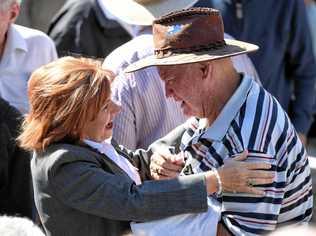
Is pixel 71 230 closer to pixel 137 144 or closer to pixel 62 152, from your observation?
pixel 62 152

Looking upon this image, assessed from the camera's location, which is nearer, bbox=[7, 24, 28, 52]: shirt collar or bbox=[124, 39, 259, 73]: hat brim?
bbox=[124, 39, 259, 73]: hat brim

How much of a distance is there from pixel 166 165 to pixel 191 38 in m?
0.42

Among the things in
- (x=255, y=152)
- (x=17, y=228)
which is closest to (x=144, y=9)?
(x=255, y=152)

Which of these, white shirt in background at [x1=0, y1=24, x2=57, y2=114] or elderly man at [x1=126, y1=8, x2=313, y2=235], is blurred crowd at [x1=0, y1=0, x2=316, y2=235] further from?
elderly man at [x1=126, y1=8, x2=313, y2=235]

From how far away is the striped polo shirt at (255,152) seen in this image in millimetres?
2314

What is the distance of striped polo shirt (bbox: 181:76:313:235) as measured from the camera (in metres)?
2.31

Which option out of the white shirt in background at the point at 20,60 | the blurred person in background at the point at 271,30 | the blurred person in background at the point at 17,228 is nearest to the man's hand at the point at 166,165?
the blurred person in background at the point at 17,228

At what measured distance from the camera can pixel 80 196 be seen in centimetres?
225

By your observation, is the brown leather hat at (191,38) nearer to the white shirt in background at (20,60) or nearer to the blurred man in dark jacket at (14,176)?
the blurred man in dark jacket at (14,176)

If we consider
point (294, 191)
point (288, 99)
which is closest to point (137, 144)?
point (294, 191)

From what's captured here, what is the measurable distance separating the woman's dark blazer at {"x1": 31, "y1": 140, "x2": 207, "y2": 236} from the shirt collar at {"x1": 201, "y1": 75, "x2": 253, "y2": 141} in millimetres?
146

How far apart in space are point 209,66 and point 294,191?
473 millimetres

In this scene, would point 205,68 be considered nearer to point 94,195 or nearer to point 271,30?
point 94,195

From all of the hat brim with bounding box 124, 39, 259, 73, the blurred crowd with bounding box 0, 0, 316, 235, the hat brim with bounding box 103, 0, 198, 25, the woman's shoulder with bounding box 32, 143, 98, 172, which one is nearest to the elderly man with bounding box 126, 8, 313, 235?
the hat brim with bounding box 124, 39, 259, 73
